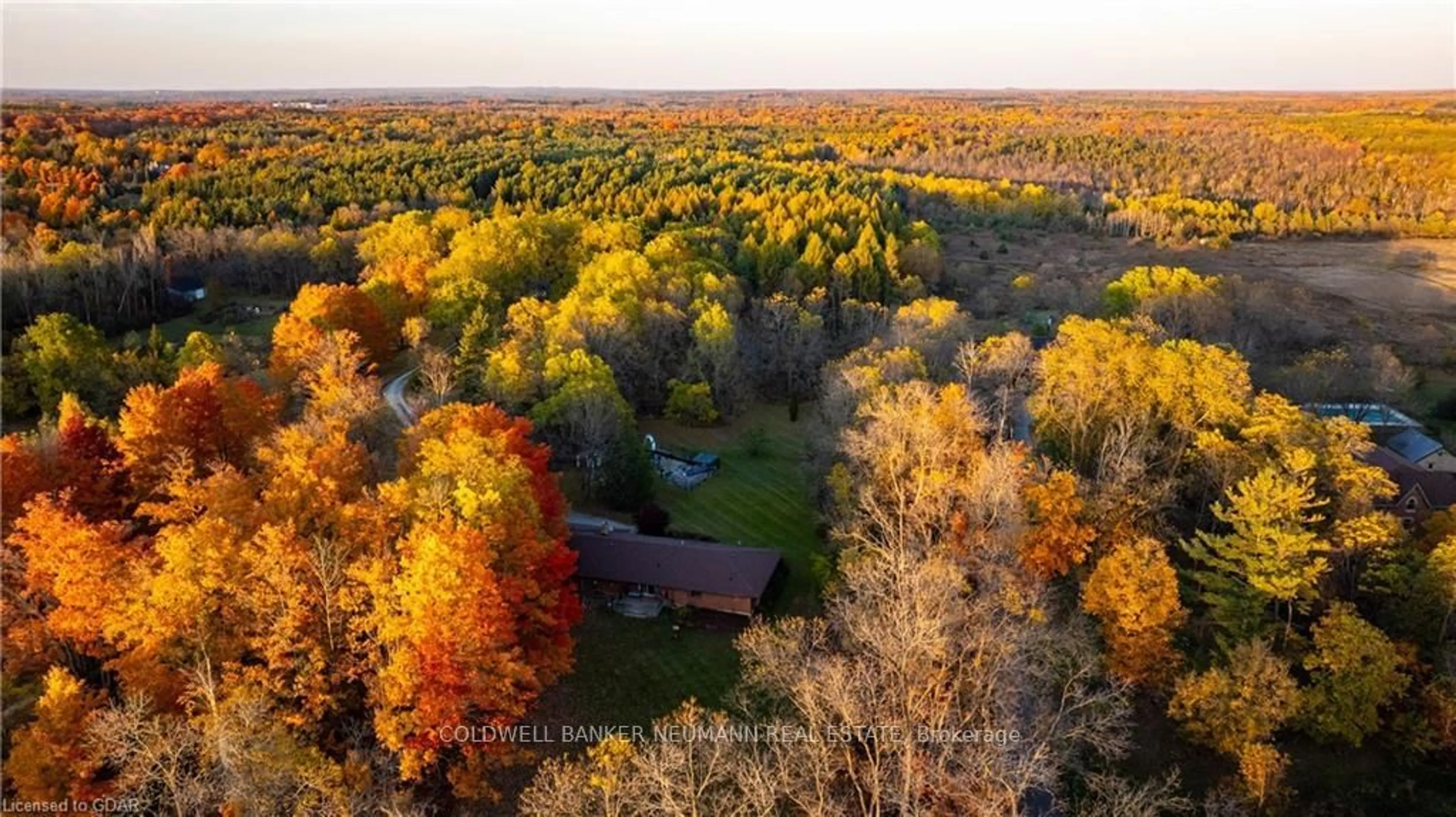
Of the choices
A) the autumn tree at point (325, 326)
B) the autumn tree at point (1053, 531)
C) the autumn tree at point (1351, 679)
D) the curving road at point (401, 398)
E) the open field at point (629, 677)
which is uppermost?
the autumn tree at point (325, 326)

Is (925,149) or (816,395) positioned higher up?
(925,149)

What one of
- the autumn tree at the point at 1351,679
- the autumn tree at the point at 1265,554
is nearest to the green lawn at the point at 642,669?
the autumn tree at the point at 1265,554

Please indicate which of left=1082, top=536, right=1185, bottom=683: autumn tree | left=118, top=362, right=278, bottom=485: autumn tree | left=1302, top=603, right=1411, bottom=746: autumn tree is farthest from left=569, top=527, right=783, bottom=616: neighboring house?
left=1302, top=603, right=1411, bottom=746: autumn tree

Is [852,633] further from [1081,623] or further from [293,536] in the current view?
[293,536]

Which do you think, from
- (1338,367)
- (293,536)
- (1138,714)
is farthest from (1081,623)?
(1338,367)

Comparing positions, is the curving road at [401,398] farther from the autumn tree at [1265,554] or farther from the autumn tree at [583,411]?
the autumn tree at [1265,554]

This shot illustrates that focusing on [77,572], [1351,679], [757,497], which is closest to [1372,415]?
[1351,679]

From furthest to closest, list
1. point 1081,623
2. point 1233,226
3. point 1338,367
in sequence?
point 1233,226 < point 1338,367 < point 1081,623

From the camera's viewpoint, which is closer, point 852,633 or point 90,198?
point 852,633

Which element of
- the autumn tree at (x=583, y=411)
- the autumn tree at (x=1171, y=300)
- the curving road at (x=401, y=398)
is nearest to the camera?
the autumn tree at (x=583, y=411)
